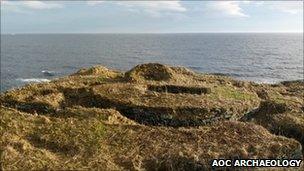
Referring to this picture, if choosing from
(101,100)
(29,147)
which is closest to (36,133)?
(29,147)

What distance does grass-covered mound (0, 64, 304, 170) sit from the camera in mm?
17531

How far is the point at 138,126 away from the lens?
20672 millimetres

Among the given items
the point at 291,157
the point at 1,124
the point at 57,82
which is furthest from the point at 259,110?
the point at 1,124

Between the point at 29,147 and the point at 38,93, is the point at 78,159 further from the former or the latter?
the point at 38,93

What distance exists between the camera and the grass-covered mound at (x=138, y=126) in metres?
17.5

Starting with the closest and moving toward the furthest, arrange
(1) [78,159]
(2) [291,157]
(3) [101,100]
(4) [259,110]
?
(1) [78,159]
(2) [291,157]
(3) [101,100]
(4) [259,110]

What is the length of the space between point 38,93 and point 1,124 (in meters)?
7.18

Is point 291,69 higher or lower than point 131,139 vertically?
lower

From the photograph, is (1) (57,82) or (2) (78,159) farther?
(1) (57,82)

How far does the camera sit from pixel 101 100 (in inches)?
1000

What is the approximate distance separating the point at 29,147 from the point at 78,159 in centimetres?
231

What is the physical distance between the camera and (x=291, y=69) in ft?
400

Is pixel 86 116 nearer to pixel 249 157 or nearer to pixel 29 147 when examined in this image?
pixel 29 147

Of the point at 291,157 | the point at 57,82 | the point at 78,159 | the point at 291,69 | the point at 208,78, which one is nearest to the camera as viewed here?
the point at 78,159
